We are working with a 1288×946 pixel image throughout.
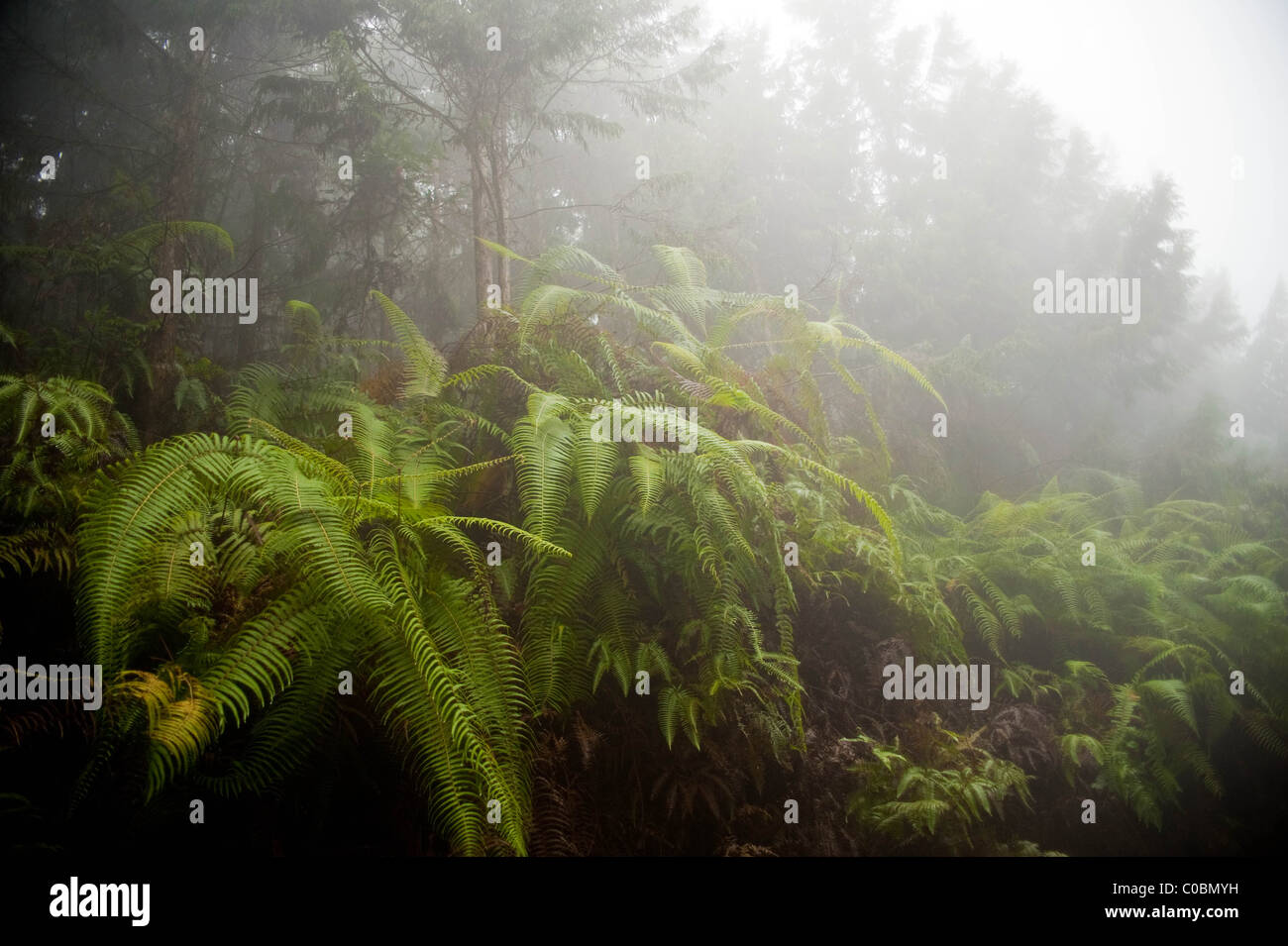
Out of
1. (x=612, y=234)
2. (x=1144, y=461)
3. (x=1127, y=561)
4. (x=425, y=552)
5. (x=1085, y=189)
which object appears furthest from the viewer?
→ (x=1085, y=189)

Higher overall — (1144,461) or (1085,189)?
(1085,189)

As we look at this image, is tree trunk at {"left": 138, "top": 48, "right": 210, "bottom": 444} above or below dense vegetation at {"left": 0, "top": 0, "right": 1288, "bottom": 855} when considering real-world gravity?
above

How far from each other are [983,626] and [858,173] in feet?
44.4

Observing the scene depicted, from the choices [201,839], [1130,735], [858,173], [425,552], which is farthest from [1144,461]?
[201,839]

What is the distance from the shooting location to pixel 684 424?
8.75 feet

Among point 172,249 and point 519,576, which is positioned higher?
point 172,249

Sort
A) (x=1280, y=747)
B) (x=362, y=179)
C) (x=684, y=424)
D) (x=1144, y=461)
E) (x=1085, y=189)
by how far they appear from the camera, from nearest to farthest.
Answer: (x=684, y=424) < (x=1280, y=747) < (x=362, y=179) < (x=1144, y=461) < (x=1085, y=189)

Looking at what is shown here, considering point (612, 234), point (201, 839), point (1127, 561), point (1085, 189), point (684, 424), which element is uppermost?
point (1085, 189)

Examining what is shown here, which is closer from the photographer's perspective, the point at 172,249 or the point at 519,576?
the point at 519,576

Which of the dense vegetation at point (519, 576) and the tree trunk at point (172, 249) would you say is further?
the tree trunk at point (172, 249)

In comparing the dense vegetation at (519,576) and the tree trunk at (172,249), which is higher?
the tree trunk at (172,249)

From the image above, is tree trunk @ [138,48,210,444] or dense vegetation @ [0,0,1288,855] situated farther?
tree trunk @ [138,48,210,444]

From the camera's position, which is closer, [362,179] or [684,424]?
[684,424]
